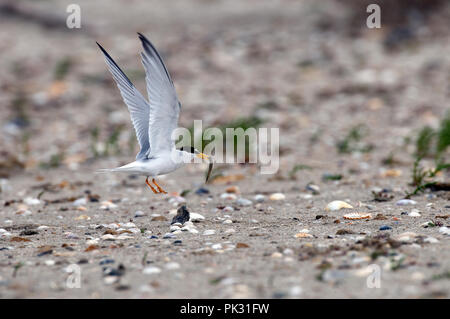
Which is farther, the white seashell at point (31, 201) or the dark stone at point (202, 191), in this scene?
the dark stone at point (202, 191)

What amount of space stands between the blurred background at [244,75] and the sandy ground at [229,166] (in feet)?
0.12

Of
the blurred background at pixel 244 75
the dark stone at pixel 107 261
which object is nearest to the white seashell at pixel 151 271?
the dark stone at pixel 107 261

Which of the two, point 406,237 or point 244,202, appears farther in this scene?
point 244,202

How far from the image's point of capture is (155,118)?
440cm

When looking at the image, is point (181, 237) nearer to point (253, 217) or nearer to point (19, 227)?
point (253, 217)

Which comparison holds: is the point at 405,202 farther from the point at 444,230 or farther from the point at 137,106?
the point at 137,106

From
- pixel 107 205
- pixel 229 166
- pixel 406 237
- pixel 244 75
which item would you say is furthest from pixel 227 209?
pixel 244 75

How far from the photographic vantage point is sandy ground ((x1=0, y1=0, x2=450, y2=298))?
3266 millimetres

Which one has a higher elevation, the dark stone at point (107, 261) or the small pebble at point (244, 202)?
the dark stone at point (107, 261)

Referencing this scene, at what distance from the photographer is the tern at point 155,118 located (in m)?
4.21

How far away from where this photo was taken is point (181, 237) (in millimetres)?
4094

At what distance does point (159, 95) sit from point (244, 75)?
20.0 feet

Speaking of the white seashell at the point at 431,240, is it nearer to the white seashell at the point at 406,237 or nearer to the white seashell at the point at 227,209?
the white seashell at the point at 406,237

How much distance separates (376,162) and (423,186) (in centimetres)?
186
